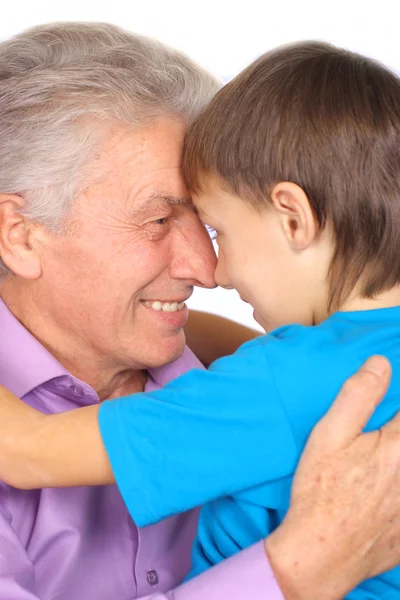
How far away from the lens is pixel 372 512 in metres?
1.61

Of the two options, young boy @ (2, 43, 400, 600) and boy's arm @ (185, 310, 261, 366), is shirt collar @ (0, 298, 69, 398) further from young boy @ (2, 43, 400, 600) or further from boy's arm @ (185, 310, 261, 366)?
boy's arm @ (185, 310, 261, 366)

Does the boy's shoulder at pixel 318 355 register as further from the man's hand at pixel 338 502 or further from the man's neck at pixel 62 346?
the man's neck at pixel 62 346

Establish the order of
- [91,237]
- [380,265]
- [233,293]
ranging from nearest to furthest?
1. [380,265]
2. [91,237]
3. [233,293]

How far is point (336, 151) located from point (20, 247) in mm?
801

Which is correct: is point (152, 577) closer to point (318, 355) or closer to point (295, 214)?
point (318, 355)

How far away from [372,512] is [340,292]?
381mm

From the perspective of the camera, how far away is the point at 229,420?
154 cm

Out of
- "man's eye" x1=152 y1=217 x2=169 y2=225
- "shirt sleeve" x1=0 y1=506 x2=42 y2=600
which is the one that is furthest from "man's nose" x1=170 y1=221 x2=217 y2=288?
"shirt sleeve" x1=0 y1=506 x2=42 y2=600

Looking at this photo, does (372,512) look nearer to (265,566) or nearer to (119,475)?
(265,566)

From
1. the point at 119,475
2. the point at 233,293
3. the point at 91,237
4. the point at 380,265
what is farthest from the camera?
the point at 233,293

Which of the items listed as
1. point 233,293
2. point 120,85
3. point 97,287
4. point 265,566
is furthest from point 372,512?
point 233,293

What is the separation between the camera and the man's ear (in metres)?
2.10

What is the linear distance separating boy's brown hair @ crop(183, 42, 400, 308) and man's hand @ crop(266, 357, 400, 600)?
209 mm

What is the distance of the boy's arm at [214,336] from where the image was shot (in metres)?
2.95
